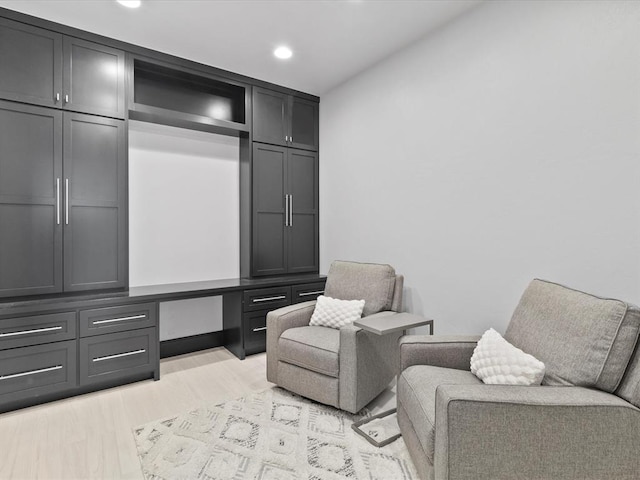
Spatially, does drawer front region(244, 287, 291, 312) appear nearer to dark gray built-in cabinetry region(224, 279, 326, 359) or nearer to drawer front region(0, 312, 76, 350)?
dark gray built-in cabinetry region(224, 279, 326, 359)

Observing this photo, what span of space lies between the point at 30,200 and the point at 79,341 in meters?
1.09

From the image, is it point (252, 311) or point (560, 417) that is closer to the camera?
point (560, 417)

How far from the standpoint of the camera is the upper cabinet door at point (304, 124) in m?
3.98

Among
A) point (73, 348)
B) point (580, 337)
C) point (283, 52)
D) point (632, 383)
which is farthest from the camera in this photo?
point (283, 52)

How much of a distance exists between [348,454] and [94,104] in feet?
10.2

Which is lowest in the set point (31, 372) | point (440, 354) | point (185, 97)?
point (31, 372)

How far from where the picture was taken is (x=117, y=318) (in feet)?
8.95

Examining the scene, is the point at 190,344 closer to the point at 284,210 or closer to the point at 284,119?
the point at 284,210

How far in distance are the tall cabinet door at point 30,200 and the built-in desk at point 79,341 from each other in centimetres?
17

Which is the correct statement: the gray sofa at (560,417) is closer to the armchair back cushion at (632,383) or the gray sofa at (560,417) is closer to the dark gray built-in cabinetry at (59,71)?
the armchair back cushion at (632,383)

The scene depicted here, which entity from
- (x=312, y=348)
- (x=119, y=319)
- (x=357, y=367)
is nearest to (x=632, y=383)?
(x=357, y=367)

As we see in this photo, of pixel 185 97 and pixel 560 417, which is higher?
pixel 185 97

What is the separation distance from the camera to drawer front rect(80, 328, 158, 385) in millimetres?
2611

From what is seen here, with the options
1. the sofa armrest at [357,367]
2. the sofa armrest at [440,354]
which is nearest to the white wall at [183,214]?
the sofa armrest at [357,367]
